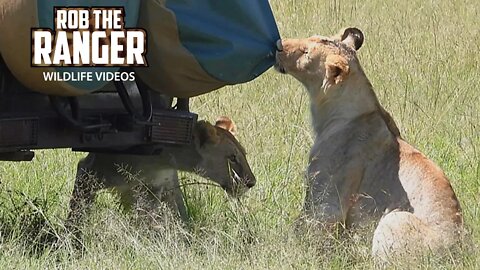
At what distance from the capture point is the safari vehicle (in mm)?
4754

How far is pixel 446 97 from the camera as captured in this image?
29.3ft

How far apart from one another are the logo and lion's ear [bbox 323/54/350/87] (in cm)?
104

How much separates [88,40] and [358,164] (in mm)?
1594

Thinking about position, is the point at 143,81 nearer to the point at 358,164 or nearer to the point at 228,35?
the point at 228,35

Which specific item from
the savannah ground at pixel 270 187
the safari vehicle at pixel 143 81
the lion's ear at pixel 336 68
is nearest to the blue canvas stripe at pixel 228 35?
the safari vehicle at pixel 143 81

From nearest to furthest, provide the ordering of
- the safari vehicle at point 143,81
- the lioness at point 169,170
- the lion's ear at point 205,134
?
the safari vehicle at point 143,81 < the lioness at point 169,170 < the lion's ear at point 205,134

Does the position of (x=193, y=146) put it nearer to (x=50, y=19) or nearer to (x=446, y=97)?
(x=50, y=19)

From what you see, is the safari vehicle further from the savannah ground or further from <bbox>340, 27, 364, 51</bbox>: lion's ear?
<bbox>340, 27, 364, 51</bbox>: lion's ear

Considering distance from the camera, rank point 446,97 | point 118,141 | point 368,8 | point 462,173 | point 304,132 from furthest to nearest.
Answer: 1. point 368,8
2. point 446,97
3. point 304,132
4. point 462,173
5. point 118,141

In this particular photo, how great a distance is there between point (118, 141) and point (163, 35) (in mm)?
527

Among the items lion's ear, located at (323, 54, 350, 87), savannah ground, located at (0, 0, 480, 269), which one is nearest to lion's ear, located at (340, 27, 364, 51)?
lion's ear, located at (323, 54, 350, 87)

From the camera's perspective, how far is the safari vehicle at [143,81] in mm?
4754

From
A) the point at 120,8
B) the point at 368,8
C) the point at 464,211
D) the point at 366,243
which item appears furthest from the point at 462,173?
the point at 368,8

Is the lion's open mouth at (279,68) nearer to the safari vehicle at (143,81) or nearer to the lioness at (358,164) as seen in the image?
the lioness at (358,164)
